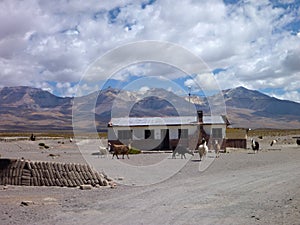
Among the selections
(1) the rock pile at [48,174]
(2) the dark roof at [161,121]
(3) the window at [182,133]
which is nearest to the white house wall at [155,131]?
(3) the window at [182,133]

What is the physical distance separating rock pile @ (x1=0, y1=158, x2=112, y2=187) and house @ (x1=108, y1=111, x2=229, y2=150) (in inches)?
979

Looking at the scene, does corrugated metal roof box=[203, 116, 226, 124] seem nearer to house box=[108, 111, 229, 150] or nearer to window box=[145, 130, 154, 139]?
house box=[108, 111, 229, 150]

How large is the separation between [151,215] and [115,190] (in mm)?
4634

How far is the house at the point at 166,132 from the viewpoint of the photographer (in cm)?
4016

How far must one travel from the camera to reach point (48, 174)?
15.4 meters

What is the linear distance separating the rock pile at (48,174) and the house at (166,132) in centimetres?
2487

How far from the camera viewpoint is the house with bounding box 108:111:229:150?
4016 cm

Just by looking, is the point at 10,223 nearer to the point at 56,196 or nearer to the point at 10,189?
the point at 56,196

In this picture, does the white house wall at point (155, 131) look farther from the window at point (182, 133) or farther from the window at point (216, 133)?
the window at point (216, 133)

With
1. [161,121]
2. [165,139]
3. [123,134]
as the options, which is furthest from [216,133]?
[123,134]

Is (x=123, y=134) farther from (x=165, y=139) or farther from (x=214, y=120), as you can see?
(x=214, y=120)

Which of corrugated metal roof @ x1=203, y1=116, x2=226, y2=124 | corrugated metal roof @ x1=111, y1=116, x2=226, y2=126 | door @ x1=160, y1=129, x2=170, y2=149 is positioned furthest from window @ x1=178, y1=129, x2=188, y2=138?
corrugated metal roof @ x1=203, y1=116, x2=226, y2=124

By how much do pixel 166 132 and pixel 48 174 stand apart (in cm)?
2609

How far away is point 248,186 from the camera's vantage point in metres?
14.2
